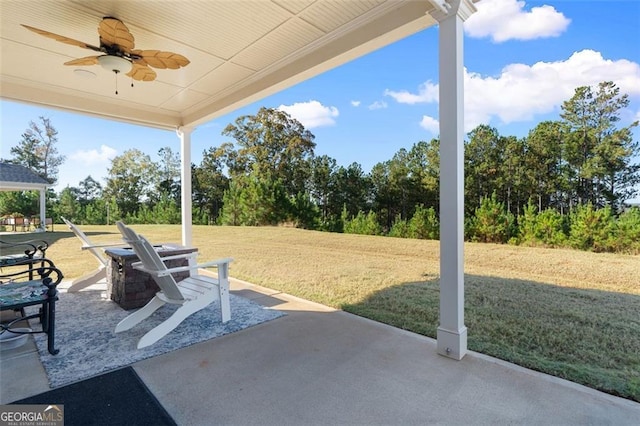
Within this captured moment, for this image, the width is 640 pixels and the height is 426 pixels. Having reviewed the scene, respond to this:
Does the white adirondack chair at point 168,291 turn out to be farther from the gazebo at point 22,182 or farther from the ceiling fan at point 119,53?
the gazebo at point 22,182

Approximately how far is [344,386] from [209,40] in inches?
128

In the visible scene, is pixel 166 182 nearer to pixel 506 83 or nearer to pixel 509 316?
pixel 506 83

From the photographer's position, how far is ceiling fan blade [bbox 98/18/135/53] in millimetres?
2523

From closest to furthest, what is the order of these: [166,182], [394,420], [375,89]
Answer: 1. [394,420]
2. [375,89]
3. [166,182]

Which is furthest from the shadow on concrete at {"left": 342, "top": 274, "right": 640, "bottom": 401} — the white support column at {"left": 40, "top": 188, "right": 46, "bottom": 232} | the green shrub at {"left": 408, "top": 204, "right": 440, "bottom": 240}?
the white support column at {"left": 40, "top": 188, "right": 46, "bottom": 232}

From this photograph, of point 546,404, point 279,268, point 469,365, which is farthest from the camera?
point 279,268

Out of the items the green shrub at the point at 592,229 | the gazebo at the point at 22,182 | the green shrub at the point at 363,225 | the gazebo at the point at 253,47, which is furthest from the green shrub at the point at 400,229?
the gazebo at the point at 22,182

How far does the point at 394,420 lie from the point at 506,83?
9.36 meters

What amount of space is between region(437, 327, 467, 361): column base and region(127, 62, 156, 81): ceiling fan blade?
3.65 m

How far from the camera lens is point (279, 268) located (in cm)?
662

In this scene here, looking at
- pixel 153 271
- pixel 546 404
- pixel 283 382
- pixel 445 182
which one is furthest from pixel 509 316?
pixel 153 271

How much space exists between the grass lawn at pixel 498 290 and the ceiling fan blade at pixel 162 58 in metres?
3.07

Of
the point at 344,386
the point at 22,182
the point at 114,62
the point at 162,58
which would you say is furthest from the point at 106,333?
the point at 22,182

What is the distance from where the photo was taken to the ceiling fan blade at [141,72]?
3.14 meters
